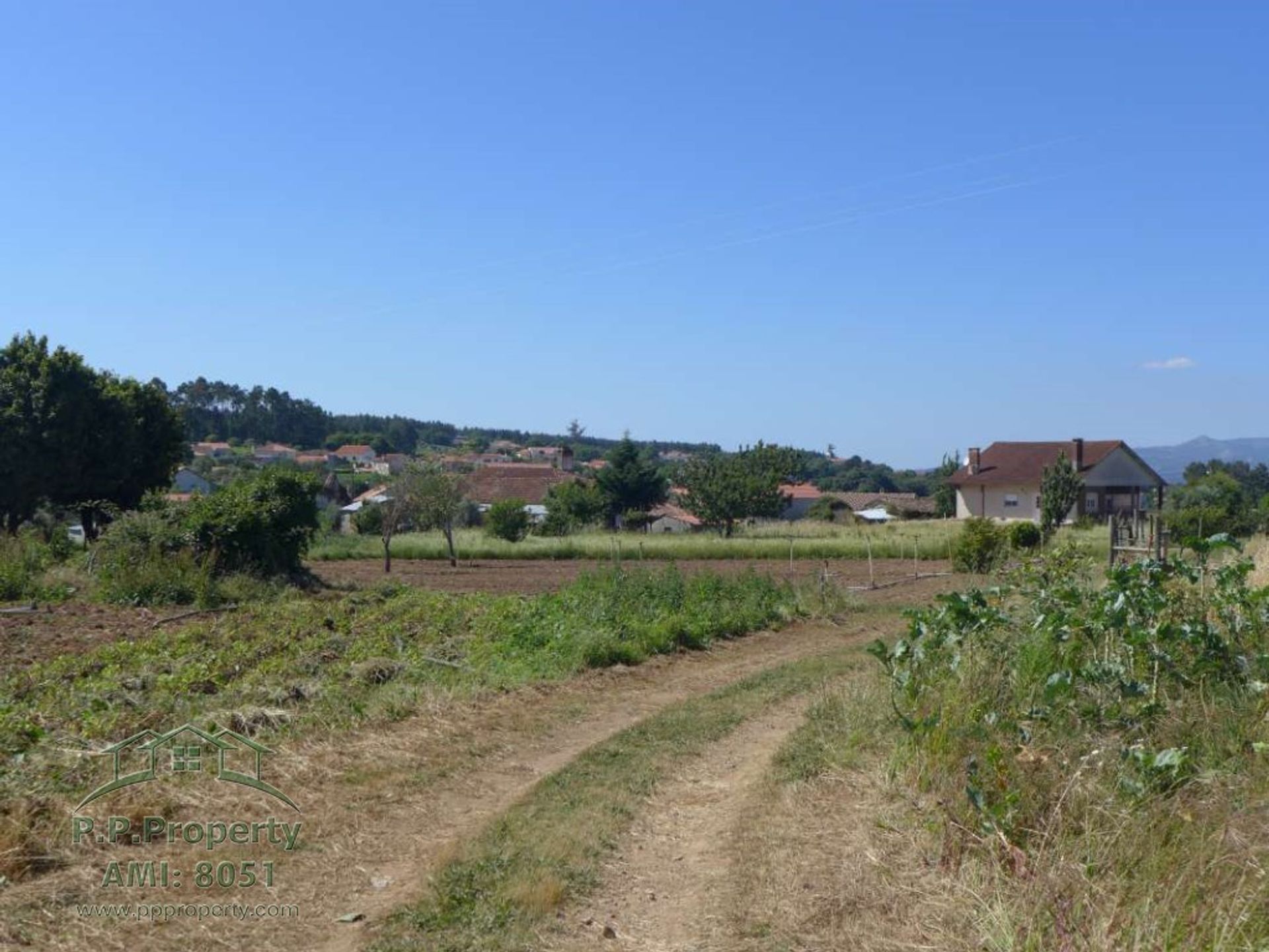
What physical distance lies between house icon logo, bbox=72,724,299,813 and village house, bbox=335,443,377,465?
422 ft

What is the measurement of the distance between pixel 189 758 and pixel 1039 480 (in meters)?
62.4

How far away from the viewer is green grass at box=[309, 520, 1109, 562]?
4138 centimetres

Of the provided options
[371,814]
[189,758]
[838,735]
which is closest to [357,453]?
[189,758]

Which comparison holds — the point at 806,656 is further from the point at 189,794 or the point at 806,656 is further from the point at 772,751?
the point at 189,794

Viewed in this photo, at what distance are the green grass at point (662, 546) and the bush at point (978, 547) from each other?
334 inches

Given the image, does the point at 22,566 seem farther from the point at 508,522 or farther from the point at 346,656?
the point at 508,522

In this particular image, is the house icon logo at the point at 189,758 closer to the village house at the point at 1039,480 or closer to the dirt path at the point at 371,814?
the dirt path at the point at 371,814

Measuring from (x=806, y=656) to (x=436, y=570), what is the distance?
78.3 ft

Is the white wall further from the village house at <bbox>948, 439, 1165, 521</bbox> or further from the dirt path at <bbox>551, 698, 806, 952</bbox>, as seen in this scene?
the dirt path at <bbox>551, 698, 806, 952</bbox>

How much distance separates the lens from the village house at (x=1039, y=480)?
6325 centimetres

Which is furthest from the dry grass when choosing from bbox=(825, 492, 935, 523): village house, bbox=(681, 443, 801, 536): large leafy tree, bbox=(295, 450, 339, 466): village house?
bbox=(295, 450, 339, 466): village house

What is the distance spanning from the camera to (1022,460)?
67812mm

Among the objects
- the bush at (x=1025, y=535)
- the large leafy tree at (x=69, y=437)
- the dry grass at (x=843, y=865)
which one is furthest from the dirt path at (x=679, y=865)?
the large leafy tree at (x=69, y=437)

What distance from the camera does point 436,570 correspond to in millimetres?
37250
